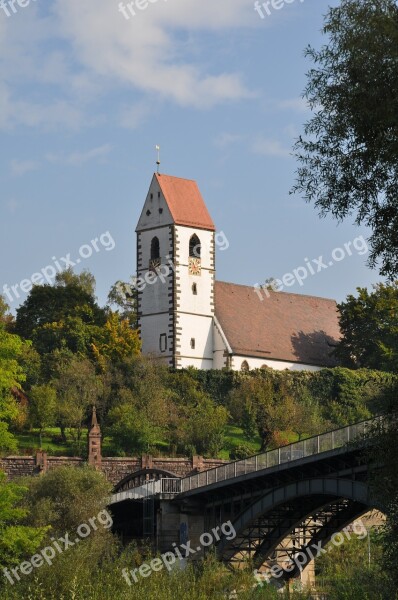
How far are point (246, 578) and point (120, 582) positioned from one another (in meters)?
6.87

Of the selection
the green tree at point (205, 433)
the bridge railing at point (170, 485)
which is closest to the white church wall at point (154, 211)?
the green tree at point (205, 433)

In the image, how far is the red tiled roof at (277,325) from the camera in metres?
96.8

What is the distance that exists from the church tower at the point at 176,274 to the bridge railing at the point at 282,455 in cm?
2772

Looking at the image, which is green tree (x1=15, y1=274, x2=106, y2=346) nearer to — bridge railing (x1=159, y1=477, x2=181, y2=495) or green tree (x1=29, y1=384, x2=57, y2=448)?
green tree (x1=29, y1=384, x2=57, y2=448)

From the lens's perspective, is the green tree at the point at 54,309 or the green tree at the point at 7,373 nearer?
the green tree at the point at 7,373

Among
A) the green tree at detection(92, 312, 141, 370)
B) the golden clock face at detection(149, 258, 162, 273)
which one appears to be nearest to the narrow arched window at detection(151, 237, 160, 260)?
the golden clock face at detection(149, 258, 162, 273)

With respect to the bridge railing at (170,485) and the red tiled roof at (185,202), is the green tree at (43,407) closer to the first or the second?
the red tiled roof at (185,202)

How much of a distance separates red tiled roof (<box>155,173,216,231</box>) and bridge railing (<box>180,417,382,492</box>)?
105 ft

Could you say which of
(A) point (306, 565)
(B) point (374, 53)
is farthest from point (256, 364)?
(B) point (374, 53)

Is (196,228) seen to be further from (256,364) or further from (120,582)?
(120,582)

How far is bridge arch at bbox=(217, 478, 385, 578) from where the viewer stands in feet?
187

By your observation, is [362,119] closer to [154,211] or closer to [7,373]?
[7,373]

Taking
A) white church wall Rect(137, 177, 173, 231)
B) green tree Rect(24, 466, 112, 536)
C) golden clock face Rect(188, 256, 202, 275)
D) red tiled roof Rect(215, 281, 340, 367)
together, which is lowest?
green tree Rect(24, 466, 112, 536)

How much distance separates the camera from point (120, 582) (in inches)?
1747
